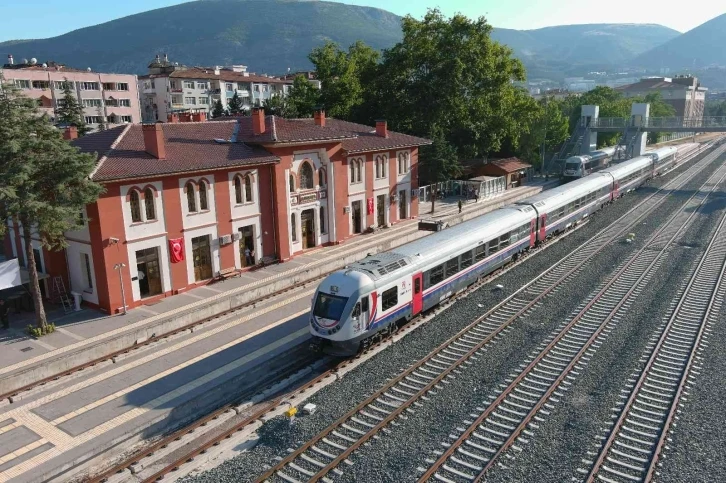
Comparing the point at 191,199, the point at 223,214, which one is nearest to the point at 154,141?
the point at 191,199

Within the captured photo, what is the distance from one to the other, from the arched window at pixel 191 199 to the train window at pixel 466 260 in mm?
12134

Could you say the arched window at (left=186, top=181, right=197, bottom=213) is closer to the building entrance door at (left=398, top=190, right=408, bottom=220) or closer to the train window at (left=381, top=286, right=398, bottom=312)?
the train window at (left=381, top=286, right=398, bottom=312)

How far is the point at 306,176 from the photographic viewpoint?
1204 inches

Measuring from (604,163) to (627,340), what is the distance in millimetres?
53380

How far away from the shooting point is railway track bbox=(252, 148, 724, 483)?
12055 mm

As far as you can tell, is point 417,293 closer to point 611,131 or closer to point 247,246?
point 247,246

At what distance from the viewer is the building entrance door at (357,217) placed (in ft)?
114

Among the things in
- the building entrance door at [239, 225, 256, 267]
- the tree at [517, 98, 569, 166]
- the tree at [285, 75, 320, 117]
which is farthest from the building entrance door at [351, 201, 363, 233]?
the tree at [517, 98, 569, 166]

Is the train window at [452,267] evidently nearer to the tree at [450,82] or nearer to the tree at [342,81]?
the tree at [450,82]

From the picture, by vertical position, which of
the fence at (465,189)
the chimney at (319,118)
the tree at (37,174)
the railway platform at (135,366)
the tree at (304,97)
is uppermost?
the tree at (304,97)

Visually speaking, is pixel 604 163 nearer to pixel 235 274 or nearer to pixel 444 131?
pixel 444 131

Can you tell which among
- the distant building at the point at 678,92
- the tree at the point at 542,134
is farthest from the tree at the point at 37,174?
the distant building at the point at 678,92

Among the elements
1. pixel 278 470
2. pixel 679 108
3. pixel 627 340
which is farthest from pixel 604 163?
pixel 679 108

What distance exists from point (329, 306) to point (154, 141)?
11799 mm
